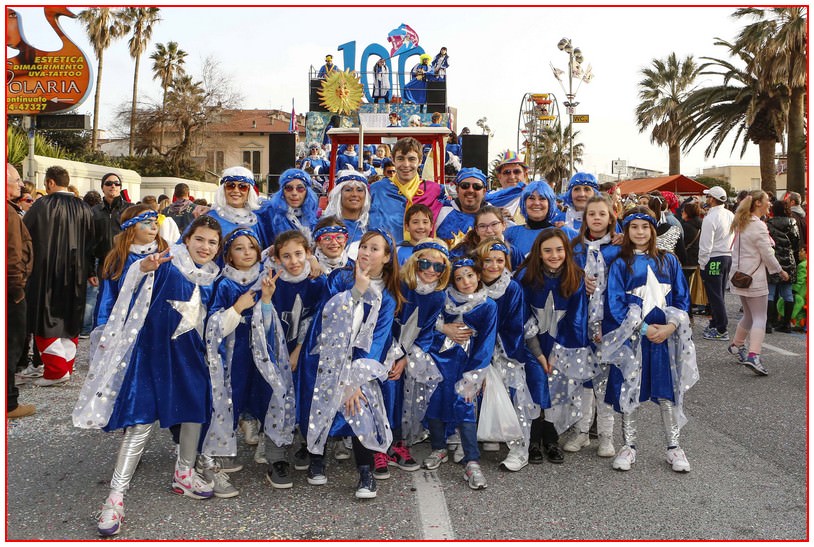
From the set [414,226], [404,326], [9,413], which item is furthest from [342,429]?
[9,413]

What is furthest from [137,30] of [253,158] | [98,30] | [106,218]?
[106,218]

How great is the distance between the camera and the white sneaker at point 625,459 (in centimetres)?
405

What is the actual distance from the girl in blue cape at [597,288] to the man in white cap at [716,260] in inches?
187

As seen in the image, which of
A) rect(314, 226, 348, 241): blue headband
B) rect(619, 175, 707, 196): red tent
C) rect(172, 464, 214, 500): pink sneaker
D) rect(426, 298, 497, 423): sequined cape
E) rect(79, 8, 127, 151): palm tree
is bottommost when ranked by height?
rect(172, 464, 214, 500): pink sneaker

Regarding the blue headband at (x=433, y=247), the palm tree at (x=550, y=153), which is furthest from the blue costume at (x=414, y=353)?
the palm tree at (x=550, y=153)

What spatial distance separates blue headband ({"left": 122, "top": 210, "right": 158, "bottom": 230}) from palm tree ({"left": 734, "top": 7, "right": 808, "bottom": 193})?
70.0 feet

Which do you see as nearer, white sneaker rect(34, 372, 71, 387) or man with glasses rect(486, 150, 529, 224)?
man with glasses rect(486, 150, 529, 224)

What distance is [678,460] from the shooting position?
4070mm

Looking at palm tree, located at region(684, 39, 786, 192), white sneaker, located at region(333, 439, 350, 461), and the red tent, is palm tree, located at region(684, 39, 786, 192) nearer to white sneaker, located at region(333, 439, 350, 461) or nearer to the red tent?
the red tent

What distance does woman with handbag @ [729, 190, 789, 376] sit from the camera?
6.72 m

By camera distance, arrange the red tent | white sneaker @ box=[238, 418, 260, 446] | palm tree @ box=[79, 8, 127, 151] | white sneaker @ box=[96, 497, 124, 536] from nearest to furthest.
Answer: white sneaker @ box=[96, 497, 124, 536] → white sneaker @ box=[238, 418, 260, 446] → the red tent → palm tree @ box=[79, 8, 127, 151]

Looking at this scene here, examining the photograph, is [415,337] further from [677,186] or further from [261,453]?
[677,186]

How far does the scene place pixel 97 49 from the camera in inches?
1478

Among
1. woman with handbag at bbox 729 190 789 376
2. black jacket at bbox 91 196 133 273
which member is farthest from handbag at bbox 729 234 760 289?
black jacket at bbox 91 196 133 273
